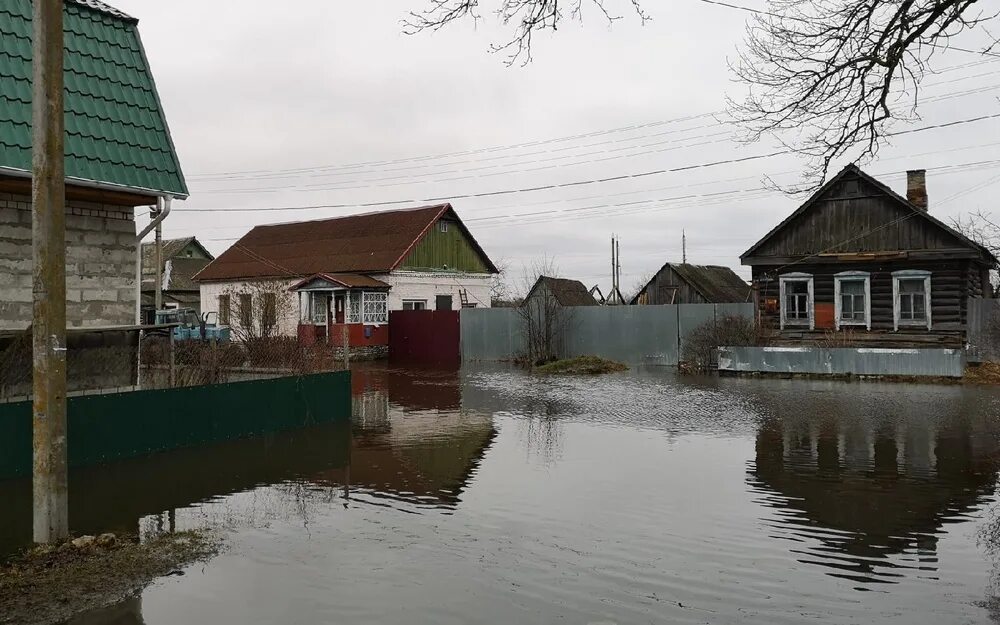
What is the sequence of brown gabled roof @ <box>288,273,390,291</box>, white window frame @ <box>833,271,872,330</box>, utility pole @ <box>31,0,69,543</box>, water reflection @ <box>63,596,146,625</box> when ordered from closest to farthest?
water reflection @ <box>63,596,146,625</box>
utility pole @ <box>31,0,69,543</box>
white window frame @ <box>833,271,872,330</box>
brown gabled roof @ <box>288,273,390,291</box>

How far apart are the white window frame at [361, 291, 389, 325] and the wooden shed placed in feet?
47.0

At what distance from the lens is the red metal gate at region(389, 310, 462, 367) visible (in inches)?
1283

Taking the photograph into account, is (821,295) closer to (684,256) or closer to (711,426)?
(711,426)

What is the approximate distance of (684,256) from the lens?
244 ft

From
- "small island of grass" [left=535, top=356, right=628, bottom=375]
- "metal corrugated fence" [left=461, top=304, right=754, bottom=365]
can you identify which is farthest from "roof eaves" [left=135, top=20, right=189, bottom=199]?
"metal corrugated fence" [left=461, top=304, right=754, bottom=365]

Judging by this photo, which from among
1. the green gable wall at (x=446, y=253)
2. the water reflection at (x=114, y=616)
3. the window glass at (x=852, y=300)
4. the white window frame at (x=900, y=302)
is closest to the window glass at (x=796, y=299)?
the window glass at (x=852, y=300)

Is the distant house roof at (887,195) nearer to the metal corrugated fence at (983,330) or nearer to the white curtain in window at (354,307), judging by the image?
the metal corrugated fence at (983,330)

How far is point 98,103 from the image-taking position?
38.4 feet

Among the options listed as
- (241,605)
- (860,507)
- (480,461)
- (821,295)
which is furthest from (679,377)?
(241,605)

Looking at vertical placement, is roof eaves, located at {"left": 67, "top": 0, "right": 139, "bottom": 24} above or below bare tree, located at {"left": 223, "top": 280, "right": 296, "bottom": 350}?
above

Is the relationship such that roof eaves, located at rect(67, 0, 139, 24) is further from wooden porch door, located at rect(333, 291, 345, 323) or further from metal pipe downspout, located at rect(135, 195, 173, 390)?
wooden porch door, located at rect(333, 291, 345, 323)

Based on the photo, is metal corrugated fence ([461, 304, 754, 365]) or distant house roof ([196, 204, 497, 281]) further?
distant house roof ([196, 204, 497, 281])

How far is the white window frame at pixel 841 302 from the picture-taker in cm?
2639

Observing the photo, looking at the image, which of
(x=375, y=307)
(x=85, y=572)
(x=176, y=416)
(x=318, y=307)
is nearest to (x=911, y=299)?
Answer: (x=375, y=307)
